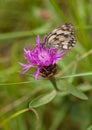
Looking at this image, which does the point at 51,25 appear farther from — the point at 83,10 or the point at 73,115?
the point at 73,115

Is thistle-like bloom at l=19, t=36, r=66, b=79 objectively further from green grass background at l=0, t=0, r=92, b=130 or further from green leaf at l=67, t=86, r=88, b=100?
green grass background at l=0, t=0, r=92, b=130

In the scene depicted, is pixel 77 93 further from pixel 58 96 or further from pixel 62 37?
pixel 58 96

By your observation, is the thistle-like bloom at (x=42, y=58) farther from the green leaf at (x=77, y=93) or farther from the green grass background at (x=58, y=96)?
the green grass background at (x=58, y=96)

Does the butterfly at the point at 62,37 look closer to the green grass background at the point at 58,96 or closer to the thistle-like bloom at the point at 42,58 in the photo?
the thistle-like bloom at the point at 42,58

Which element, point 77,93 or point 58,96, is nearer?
point 77,93

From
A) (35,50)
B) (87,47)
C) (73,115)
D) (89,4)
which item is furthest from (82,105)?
(89,4)

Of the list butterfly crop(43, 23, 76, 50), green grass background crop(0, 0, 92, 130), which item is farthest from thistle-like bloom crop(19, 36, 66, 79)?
green grass background crop(0, 0, 92, 130)

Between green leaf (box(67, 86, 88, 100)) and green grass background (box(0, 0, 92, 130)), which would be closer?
green leaf (box(67, 86, 88, 100))

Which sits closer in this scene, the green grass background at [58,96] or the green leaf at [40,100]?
the green leaf at [40,100]

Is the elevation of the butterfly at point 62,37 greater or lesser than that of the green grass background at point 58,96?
greater

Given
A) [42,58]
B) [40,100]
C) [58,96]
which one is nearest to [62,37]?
[42,58]

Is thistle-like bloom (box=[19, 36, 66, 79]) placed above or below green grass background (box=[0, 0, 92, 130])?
above

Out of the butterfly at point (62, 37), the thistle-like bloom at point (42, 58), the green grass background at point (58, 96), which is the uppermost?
the butterfly at point (62, 37)

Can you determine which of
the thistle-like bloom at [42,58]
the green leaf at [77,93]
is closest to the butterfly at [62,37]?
the thistle-like bloom at [42,58]
